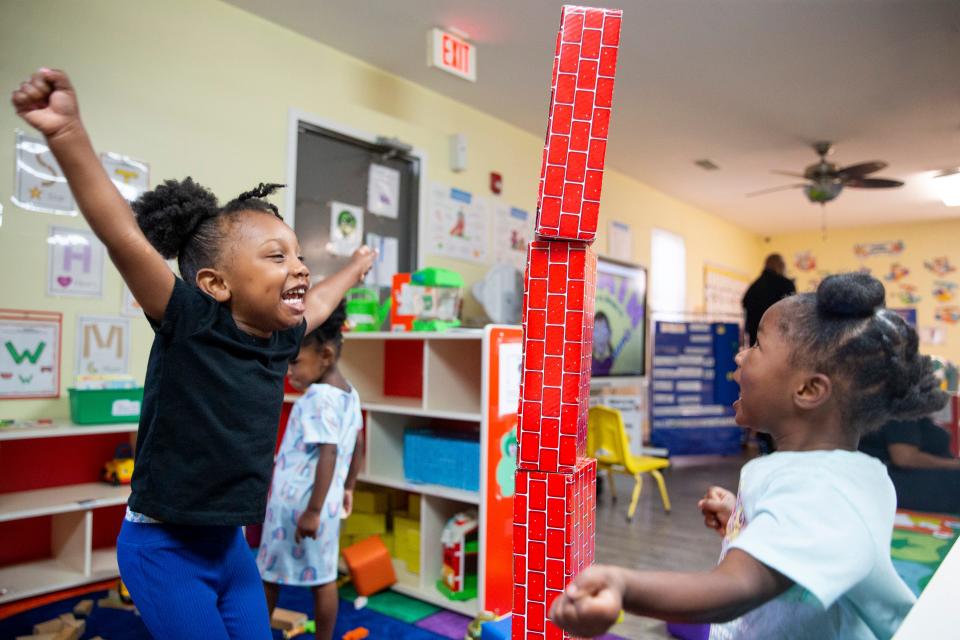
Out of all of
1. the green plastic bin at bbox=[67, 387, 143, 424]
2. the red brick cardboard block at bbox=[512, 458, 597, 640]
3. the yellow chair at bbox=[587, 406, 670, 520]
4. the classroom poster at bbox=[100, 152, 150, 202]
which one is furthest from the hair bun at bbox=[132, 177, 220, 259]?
the yellow chair at bbox=[587, 406, 670, 520]

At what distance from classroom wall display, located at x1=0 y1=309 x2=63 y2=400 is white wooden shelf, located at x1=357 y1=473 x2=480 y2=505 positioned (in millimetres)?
→ 1438

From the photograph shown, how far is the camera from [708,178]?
704 cm

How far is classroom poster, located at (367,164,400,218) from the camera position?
438cm

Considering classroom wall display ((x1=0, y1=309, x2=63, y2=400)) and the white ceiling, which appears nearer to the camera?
classroom wall display ((x1=0, y1=309, x2=63, y2=400))

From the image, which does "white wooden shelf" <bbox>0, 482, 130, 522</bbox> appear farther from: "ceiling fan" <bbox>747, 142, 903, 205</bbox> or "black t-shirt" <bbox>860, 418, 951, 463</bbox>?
"ceiling fan" <bbox>747, 142, 903, 205</bbox>

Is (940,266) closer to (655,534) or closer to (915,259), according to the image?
(915,259)

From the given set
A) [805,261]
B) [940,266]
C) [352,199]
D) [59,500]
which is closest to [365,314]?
[352,199]

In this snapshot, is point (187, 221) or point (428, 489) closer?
point (187, 221)

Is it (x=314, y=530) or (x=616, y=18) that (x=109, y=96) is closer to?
(x=314, y=530)

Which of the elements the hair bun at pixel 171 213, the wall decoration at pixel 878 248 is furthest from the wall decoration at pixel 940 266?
the hair bun at pixel 171 213

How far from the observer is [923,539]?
2.90 meters

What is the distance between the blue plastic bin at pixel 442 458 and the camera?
2.78m

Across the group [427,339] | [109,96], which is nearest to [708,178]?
[427,339]

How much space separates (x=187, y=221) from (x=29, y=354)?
207 centimetres
